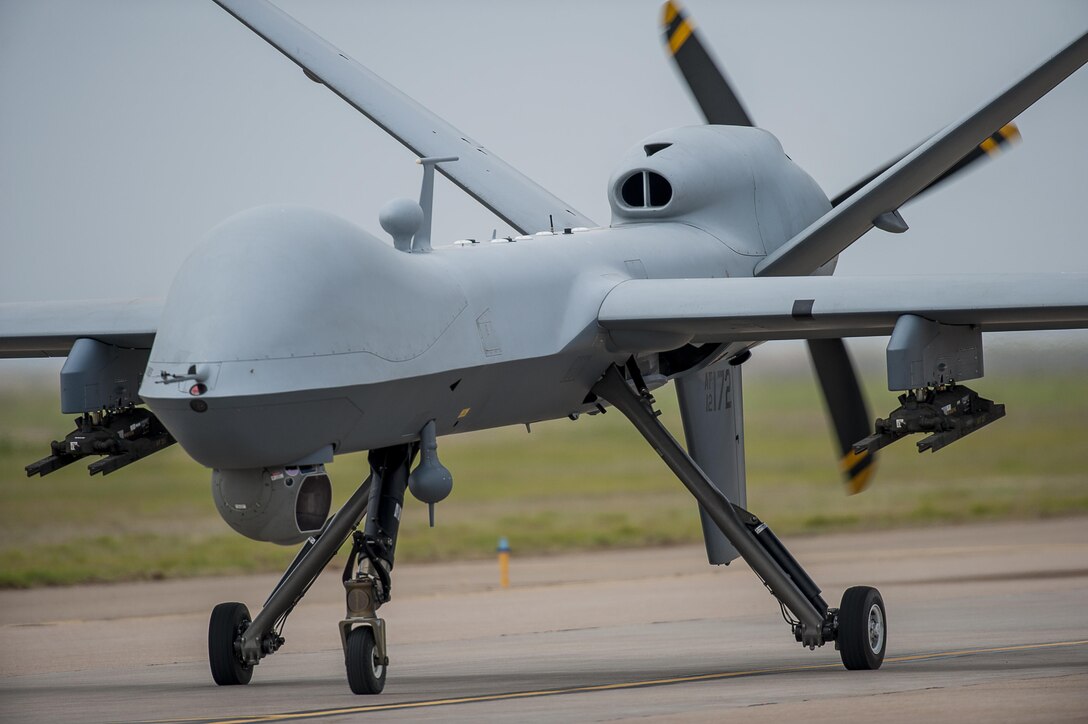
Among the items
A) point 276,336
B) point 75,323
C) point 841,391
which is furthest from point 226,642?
point 841,391

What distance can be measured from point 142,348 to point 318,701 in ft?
11.2

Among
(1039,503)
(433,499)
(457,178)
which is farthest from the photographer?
(1039,503)

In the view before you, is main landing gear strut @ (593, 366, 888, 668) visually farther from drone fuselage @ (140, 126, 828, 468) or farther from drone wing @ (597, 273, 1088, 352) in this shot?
drone wing @ (597, 273, 1088, 352)

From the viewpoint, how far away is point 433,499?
11867 millimetres

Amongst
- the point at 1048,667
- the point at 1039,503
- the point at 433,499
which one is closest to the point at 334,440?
A: the point at 433,499

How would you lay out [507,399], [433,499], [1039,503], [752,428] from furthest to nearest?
[752,428] < [1039,503] < [507,399] < [433,499]

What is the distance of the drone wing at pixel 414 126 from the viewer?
17188mm

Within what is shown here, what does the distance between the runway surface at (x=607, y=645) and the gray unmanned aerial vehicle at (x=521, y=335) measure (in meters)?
1.01

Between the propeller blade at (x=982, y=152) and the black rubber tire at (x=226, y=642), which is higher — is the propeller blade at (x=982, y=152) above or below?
above

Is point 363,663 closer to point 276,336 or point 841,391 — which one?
point 276,336

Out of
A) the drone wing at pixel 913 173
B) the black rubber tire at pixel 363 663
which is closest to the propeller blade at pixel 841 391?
the drone wing at pixel 913 173

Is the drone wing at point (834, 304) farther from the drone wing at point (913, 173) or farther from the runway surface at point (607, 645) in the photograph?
the runway surface at point (607, 645)

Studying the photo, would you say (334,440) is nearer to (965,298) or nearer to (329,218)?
(329,218)

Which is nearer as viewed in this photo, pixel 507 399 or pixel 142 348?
pixel 507 399
